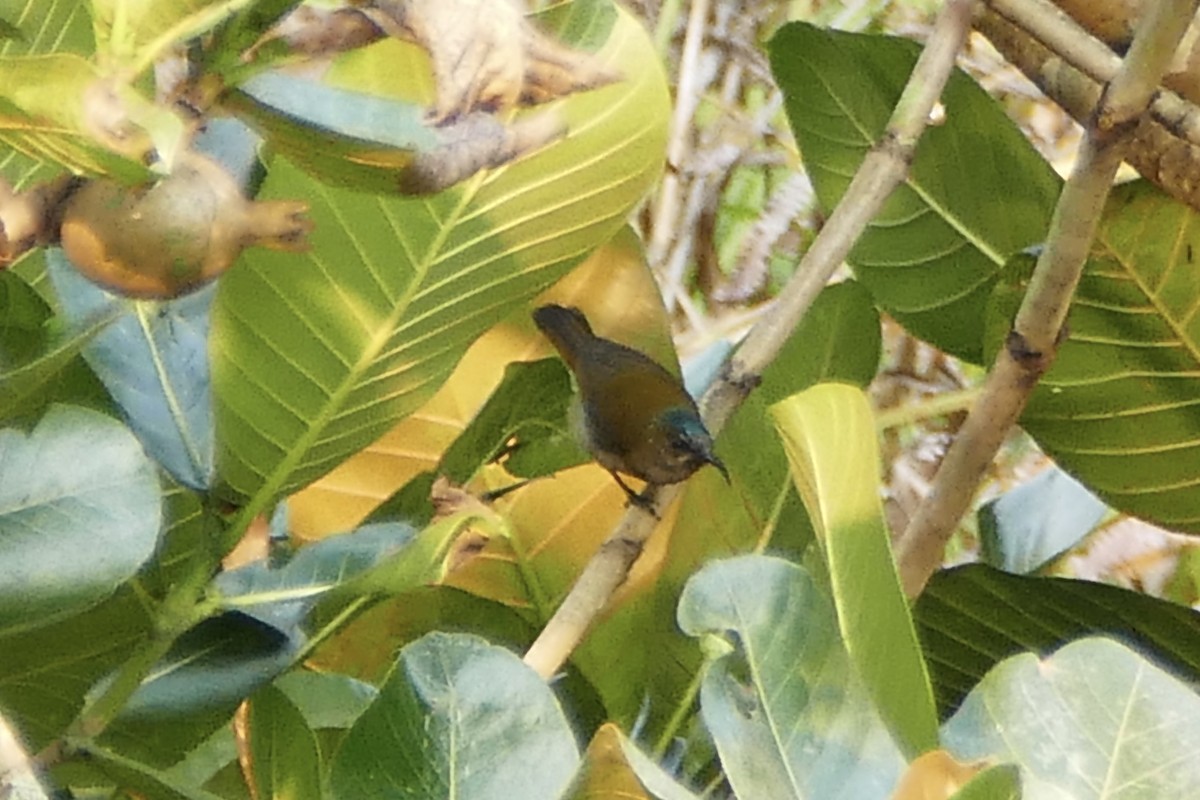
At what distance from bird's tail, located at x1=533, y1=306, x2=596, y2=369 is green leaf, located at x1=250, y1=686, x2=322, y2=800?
11.0 inches

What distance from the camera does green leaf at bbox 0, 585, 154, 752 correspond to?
478 millimetres

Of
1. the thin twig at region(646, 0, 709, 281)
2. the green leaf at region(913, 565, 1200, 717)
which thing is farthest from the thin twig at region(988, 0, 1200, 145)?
the thin twig at region(646, 0, 709, 281)

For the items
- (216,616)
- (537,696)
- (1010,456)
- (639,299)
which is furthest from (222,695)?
(1010,456)

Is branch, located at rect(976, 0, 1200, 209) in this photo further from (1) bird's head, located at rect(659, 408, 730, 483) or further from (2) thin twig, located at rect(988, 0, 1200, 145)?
(1) bird's head, located at rect(659, 408, 730, 483)

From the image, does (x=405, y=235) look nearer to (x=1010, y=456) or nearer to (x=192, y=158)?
(x=192, y=158)

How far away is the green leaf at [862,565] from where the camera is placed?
36 cm

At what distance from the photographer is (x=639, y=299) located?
692 millimetres

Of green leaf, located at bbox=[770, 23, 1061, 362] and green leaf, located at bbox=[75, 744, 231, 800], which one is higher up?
green leaf, located at bbox=[770, 23, 1061, 362]

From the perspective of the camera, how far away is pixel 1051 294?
1.59ft

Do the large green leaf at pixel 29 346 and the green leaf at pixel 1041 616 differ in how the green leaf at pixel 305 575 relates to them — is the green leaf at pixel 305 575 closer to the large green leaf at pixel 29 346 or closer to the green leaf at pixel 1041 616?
the large green leaf at pixel 29 346

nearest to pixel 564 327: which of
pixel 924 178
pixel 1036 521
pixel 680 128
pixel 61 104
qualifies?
pixel 924 178

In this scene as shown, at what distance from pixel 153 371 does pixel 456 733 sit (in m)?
0.24

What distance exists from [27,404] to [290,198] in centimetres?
11

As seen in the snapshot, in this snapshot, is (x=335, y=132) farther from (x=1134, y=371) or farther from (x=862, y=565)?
(x=1134, y=371)
